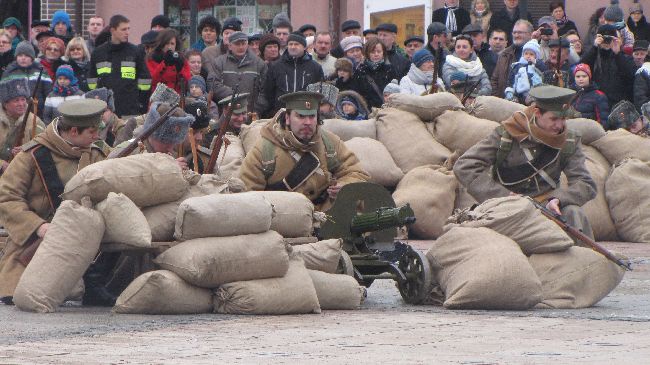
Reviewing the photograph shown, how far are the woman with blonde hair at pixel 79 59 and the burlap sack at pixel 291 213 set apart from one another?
7.02 metres

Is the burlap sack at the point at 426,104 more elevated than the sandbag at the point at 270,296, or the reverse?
the burlap sack at the point at 426,104

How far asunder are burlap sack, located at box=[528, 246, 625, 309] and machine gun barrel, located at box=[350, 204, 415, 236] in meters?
0.86

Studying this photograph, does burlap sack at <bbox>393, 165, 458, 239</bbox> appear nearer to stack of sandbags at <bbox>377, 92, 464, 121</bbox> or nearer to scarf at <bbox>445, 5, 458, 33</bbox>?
stack of sandbags at <bbox>377, 92, 464, 121</bbox>

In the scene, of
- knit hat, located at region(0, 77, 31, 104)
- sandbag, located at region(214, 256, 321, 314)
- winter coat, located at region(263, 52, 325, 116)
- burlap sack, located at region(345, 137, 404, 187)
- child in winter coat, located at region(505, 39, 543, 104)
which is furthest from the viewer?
child in winter coat, located at region(505, 39, 543, 104)

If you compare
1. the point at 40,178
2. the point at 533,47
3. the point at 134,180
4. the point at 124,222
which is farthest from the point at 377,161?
the point at 124,222

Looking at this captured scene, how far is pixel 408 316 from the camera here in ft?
34.7

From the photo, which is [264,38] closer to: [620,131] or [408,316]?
[620,131]

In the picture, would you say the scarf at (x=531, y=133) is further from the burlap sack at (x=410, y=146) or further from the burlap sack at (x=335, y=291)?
the burlap sack at (x=410, y=146)

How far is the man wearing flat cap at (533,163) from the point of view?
12203 mm

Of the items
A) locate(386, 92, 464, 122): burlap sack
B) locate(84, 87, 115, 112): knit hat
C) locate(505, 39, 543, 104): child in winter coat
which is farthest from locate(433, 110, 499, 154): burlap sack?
locate(84, 87, 115, 112): knit hat

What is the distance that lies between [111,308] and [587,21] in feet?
41.0

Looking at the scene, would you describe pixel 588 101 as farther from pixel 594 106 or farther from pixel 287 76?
pixel 287 76

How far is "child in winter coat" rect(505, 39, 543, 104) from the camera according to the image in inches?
733

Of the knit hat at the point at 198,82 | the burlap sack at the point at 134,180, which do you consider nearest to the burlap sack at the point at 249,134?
the knit hat at the point at 198,82
